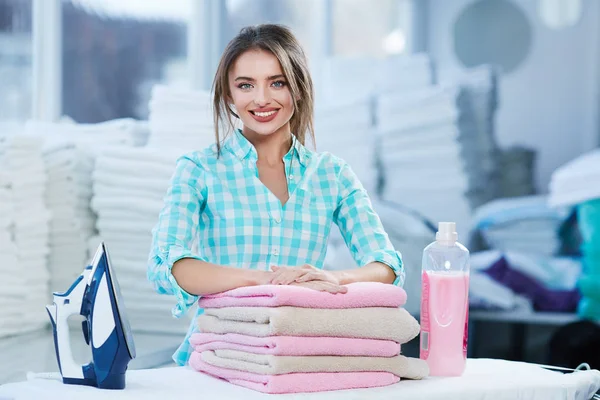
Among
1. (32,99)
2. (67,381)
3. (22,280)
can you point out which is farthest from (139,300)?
(67,381)

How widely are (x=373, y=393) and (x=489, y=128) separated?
223 centimetres

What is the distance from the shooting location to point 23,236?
214 centimetres

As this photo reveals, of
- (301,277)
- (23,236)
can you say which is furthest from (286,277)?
(23,236)

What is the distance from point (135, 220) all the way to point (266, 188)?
0.86 meters

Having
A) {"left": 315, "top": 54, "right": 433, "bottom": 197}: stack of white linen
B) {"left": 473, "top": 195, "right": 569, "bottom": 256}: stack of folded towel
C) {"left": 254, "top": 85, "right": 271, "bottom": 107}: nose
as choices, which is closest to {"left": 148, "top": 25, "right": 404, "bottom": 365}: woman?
{"left": 254, "top": 85, "right": 271, "bottom": 107}: nose

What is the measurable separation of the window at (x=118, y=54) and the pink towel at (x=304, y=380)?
119 cm

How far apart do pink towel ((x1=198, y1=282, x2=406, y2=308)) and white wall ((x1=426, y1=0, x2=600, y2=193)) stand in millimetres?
2163

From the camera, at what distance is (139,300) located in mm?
2334

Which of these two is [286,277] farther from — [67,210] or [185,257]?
[67,210]

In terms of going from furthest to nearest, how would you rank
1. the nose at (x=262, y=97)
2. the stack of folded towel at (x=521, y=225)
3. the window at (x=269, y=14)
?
the stack of folded towel at (x=521, y=225) < the window at (x=269, y=14) < the nose at (x=262, y=97)

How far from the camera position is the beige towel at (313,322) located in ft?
3.99

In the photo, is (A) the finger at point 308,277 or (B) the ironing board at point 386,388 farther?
(A) the finger at point 308,277

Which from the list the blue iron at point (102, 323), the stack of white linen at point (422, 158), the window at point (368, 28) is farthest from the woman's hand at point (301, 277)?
the window at point (368, 28)

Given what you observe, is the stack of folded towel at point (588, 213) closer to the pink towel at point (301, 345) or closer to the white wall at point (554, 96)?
the white wall at point (554, 96)
